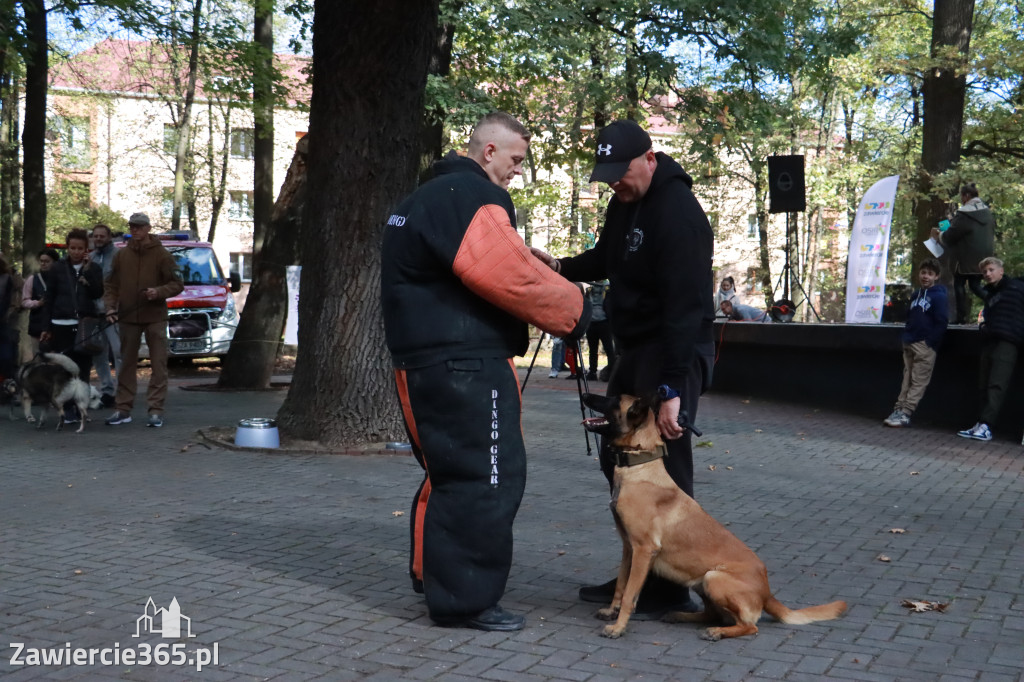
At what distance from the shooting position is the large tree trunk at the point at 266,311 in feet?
50.1

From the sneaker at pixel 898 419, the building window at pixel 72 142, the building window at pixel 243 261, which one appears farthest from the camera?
the building window at pixel 243 261

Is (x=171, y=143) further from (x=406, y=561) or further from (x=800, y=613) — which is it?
(x=800, y=613)

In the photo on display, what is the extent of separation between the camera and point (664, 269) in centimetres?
447

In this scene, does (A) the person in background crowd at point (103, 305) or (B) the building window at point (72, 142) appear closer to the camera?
(A) the person in background crowd at point (103, 305)

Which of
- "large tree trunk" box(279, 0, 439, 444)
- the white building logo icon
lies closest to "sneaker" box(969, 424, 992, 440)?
"large tree trunk" box(279, 0, 439, 444)

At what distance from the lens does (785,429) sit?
1217cm

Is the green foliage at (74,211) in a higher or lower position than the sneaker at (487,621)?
higher

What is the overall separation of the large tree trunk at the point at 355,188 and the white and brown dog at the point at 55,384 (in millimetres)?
2825

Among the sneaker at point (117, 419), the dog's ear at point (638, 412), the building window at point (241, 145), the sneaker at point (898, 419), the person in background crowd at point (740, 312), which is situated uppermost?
the building window at point (241, 145)

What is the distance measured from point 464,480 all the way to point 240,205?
5502cm

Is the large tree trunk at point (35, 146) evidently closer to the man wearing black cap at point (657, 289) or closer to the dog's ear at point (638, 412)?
the man wearing black cap at point (657, 289)

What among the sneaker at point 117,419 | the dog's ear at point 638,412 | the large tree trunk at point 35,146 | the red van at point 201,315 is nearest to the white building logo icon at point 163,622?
the dog's ear at point 638,412

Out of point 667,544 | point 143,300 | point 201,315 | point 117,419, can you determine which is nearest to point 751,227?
point 201,315

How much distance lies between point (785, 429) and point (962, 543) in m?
5.81
